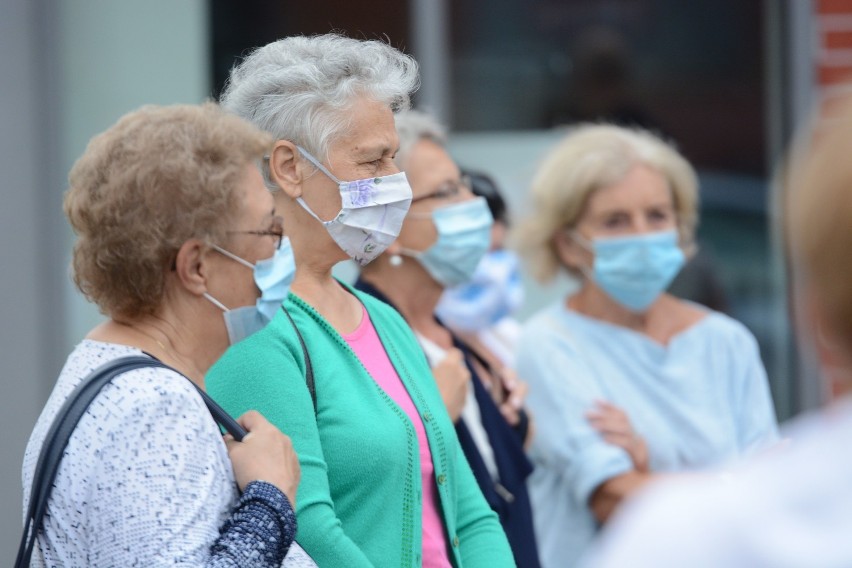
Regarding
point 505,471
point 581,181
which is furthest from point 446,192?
point 505,471

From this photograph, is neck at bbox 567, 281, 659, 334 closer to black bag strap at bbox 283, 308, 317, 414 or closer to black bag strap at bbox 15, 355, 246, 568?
black bag strap at bbox 283, 308, 317, 414

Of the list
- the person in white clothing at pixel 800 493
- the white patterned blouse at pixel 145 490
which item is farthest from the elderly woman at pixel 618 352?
the person in white clothing at pixel 800 493

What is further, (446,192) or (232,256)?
(446,192)

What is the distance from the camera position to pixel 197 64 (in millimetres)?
5547

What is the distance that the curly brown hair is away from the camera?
7.10 feet

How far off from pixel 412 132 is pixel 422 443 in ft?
4.27

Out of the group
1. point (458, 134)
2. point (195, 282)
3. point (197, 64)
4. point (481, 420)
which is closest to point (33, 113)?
point (197, 64)

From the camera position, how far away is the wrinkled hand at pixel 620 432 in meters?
3.60

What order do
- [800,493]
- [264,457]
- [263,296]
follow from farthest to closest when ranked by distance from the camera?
[263,296] → [264,457] → [800,493]

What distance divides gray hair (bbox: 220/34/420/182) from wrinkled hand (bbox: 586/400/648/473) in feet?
4.62

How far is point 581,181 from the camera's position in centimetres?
401

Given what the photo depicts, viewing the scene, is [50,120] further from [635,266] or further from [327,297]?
[327,297]

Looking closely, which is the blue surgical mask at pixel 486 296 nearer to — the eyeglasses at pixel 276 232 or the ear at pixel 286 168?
the ear at pixel 286 168

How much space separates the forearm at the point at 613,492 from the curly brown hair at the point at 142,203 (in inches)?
68.4
